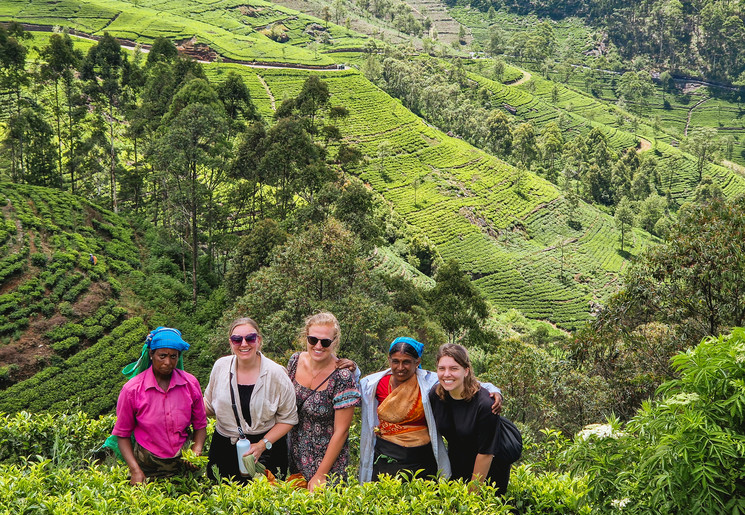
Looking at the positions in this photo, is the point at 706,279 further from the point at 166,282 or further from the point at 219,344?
the point at 166,282

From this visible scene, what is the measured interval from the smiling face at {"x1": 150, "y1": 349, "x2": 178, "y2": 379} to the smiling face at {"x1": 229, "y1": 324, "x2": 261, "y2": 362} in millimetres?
393

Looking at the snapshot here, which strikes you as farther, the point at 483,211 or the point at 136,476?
the point at 483,211

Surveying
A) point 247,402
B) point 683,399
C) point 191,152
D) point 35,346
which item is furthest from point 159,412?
point 191,152

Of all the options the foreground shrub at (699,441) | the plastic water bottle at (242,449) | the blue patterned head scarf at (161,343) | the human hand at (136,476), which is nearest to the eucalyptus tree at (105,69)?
the blue patterned head scarf at (161,343)

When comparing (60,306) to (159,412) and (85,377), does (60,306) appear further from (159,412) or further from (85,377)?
(159,412)

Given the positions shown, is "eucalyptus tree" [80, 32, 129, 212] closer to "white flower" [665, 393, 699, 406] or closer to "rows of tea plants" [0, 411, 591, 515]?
"rows of tea plants" [0, 411, 591, 515]

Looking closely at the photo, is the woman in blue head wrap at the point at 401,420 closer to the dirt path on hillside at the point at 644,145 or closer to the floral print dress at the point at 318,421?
the floral print dress at the point at 318,421

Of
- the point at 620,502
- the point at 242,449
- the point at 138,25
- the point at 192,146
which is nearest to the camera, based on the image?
the point at 620,502

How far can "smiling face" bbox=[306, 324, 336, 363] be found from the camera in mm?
3816

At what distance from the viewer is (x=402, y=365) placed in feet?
12.6

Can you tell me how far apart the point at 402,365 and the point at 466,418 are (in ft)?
1.83

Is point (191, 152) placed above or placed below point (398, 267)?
above

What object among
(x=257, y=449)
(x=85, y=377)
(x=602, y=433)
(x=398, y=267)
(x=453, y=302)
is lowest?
(x=398, y=267)

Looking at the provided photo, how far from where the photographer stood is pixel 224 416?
393cm
